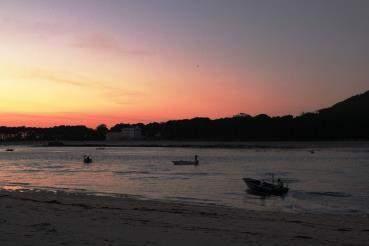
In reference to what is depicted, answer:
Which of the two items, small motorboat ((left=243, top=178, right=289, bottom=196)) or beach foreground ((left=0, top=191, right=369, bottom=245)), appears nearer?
beach foreground ((left=0, top=191, right=369, bottom=245))

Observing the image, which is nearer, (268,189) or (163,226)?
(163,226)

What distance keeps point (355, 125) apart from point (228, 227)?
560 ft

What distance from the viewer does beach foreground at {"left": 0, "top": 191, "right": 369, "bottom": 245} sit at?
13.2 metres

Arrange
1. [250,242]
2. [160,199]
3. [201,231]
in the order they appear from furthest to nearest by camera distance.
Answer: [160,199] < [201,231] < [250,242]

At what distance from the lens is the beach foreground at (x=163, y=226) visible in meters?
13.2

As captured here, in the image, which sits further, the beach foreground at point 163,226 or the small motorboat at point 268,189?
the small motorboat at point 268,189

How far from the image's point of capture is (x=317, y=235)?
50.0ft

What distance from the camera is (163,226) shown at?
16.0 metres

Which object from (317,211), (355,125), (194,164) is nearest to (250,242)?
(317,211)

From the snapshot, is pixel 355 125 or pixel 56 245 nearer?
pixel 56 245

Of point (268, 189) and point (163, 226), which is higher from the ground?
point (163, 226)

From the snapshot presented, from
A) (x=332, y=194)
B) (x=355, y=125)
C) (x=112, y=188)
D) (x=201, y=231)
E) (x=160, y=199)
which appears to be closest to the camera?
(x=201, y=231)

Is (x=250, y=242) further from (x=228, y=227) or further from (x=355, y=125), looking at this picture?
(x=355, y=125)

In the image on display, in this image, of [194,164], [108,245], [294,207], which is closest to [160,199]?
[294,207]
